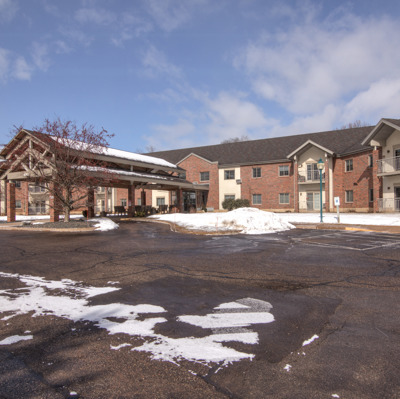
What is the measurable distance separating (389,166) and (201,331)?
30.1 m

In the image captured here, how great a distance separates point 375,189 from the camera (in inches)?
1133

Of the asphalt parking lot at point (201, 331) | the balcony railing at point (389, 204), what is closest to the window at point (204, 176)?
the balcony railing at point (389, 204)

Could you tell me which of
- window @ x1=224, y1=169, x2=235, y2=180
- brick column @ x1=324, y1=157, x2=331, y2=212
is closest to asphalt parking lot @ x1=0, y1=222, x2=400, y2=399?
brick column @ x1=324, y1=157, x2=331, y2=212

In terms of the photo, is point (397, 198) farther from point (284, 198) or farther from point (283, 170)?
point (283, 170)

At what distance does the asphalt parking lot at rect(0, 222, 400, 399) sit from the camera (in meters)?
2.46

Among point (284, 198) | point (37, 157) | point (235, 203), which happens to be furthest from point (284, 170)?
point (37, 157)

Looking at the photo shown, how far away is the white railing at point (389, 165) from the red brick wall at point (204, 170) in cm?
1916

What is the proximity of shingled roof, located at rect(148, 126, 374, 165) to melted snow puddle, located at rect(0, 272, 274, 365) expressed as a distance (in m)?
31.2

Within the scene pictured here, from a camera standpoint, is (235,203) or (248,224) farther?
(235,203)

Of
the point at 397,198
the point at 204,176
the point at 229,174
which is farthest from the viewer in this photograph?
the point at 204,176

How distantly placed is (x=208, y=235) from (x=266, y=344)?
436 inches

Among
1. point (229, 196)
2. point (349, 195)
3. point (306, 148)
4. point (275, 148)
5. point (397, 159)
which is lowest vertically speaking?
point (349, 195)

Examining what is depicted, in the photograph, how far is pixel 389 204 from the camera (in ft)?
90.6

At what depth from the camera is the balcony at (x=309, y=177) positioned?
3450cm
